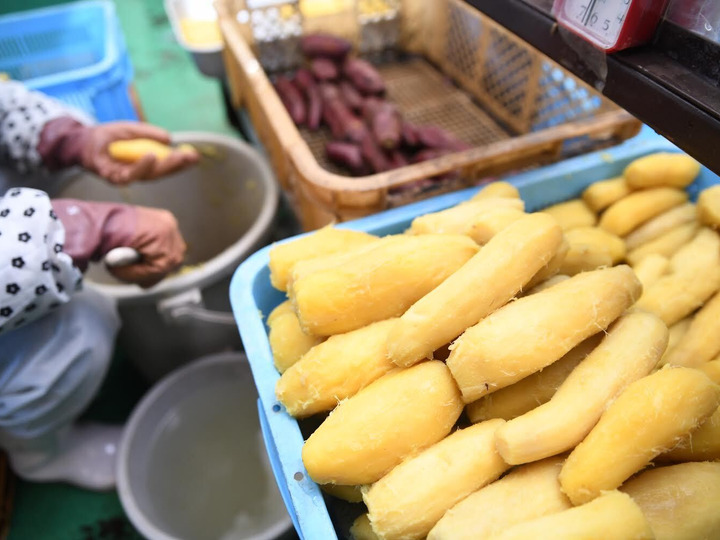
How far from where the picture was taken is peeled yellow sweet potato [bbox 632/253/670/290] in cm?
75

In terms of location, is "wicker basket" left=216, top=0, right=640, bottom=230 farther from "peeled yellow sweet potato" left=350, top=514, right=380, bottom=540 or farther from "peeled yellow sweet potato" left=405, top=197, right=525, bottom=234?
"peeled yellow sweet potato" left=350, top=514, right=380, bottom=540

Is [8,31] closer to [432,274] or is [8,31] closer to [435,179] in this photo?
[435,179]

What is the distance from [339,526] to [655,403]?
0.40 metres

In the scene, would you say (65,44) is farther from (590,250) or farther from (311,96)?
(590,250)

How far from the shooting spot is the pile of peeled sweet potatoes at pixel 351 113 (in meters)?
1.24

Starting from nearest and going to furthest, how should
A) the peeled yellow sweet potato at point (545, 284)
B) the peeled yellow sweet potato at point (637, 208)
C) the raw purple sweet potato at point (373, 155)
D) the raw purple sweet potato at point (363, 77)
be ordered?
1. the peeled yellow sweet potato at point (545, 284)
2. the peeled yellow sweet potato at point (637, 208)
3. the raw purple sweet potato at point (373, 155)
4. the raw purple sweet potato at point (363, 77)

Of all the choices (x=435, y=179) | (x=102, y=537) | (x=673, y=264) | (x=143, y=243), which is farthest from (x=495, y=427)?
(x=102, y=537)

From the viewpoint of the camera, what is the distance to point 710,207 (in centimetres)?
79

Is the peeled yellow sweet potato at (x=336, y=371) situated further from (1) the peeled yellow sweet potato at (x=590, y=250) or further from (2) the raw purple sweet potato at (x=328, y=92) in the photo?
(2) the raw purple sweet potato at (x=328, y=92)

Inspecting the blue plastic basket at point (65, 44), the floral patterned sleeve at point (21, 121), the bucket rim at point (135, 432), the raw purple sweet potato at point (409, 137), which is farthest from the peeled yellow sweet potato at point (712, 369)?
the blue plastic basket at point (65, 44)

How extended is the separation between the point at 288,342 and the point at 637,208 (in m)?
0.63

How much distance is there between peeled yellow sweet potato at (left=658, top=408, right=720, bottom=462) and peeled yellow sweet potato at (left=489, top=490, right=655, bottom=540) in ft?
0.43

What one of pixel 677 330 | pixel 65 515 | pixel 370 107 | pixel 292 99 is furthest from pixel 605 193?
pixel 65 515

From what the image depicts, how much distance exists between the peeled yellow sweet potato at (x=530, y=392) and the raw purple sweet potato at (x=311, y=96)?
1.06 meters
